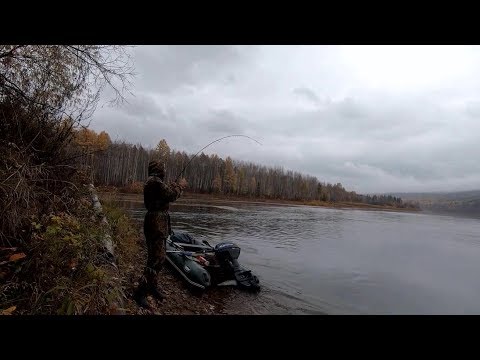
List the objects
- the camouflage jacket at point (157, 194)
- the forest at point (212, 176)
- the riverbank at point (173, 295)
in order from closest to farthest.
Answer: the camouflage jacket at point (157, 194) < the riverbank at point (173, 295) < the forest at point (212, 176)

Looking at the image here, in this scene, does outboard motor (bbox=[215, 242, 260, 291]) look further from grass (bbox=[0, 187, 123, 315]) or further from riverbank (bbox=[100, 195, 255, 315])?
grass (bbox=[0, 187, 123, 315])

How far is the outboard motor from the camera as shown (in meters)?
7.07

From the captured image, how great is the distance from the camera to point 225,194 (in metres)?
76.8

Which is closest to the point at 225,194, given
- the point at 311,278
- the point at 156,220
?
the point at 311,278

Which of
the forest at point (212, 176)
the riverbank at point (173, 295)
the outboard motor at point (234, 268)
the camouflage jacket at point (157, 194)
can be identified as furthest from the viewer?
the forest at point (212, 176)

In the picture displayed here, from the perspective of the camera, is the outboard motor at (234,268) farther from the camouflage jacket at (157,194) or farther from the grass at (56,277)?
the grass at (56,277)

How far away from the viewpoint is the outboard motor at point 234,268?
23.2ft

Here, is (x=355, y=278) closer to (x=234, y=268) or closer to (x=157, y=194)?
(x=234, y=268)

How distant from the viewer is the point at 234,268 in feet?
23.7

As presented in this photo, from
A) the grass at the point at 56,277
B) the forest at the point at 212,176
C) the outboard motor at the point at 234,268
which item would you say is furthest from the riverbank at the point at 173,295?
the forest at the point at 212,176

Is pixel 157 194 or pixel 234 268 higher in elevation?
pixel 157 194

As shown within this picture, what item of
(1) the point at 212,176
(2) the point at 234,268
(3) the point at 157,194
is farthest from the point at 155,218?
(1) the point at 212,176
